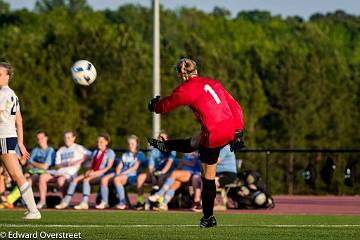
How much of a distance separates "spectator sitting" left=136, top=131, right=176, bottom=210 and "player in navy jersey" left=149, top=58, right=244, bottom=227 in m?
6.93

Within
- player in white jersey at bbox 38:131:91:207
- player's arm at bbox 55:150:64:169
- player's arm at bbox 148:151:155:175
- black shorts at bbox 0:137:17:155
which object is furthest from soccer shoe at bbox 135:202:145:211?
black shorts at bbox 0:137:17:155

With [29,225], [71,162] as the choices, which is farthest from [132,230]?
[71,162]

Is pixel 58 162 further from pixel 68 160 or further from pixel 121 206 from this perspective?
pixel 121 206

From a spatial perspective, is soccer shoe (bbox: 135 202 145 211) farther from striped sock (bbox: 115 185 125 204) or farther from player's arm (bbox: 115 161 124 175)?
player's arm (bbox: 115 161 124 175)

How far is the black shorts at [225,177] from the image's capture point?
775 inches

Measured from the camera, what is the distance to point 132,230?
13.2 metres

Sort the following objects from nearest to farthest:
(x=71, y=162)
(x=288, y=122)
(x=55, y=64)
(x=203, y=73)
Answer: (x=71, y=162)
(x=55, y=64)
(x=203, y=73)
(x=288, y=122)

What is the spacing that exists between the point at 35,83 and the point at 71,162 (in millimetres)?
30047

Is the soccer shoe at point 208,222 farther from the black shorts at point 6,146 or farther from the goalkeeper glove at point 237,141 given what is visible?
the black shorts at point 6,146

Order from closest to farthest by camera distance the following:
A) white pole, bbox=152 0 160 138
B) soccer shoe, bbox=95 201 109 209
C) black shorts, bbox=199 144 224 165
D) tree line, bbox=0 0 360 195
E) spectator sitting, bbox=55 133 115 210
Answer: black shorts, bbox=199 144 224 165 < soccer shoe, bbox=95 201 109 209 < spectator sitting, bbox=55 133 115 210 < white pole, bbox=152 0 160 138 < tree line, bbox=0 0 360 195

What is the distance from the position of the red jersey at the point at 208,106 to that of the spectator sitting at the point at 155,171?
23.7 feet

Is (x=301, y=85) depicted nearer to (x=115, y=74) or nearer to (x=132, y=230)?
(x=115, y=74)

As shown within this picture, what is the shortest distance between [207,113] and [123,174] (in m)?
7.93

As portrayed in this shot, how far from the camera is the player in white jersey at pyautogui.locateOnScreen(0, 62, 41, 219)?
46.3ft
